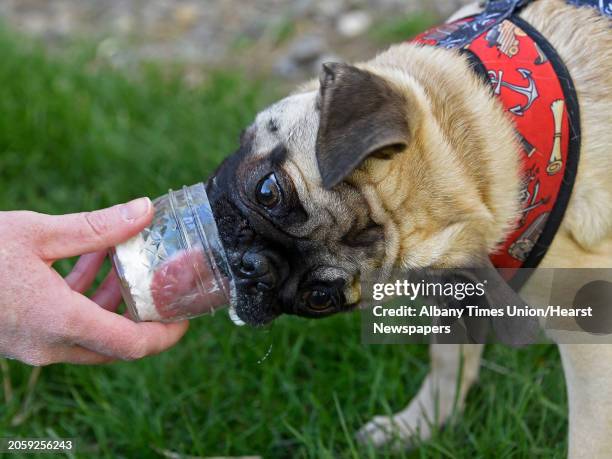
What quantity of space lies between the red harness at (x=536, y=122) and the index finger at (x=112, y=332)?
1.24 meters

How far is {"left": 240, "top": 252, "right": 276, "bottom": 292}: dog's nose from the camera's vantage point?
2.39 metres

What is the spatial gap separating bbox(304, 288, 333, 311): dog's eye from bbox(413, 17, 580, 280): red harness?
0.64 metres

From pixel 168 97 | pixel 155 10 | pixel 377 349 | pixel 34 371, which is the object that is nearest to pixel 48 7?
pixel 155 10

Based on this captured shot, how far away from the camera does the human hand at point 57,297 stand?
2.30 m

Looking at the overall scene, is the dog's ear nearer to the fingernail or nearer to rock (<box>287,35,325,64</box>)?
the fingernail

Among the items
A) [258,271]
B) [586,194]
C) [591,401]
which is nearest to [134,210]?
[258,271]

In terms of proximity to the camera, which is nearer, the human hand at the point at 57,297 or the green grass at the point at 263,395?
the human hand at the point at 57,297

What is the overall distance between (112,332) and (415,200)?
1.05m

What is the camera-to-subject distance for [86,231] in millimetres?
2404

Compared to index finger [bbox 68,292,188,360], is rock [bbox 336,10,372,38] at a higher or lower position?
higher

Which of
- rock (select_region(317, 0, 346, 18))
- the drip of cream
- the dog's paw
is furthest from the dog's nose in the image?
rock (select_region(317, 0, 346, 18))

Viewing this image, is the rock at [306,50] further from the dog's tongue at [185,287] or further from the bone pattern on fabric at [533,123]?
the dog's tongue at [185,287]

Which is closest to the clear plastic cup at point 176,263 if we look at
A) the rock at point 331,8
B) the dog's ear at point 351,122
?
the dog's ear at point 351,122

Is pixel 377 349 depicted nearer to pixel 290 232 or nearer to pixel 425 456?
pixel 425 456
